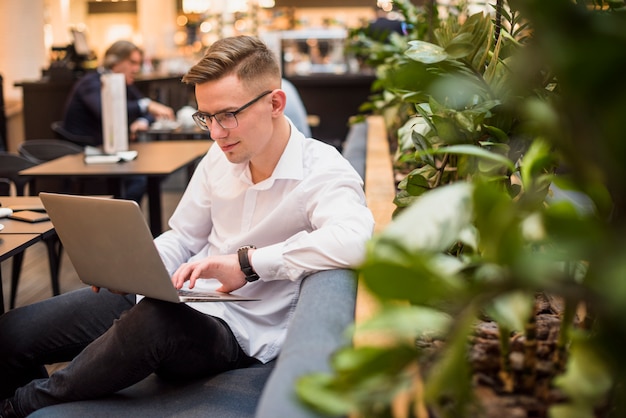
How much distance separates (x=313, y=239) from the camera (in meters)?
1.78

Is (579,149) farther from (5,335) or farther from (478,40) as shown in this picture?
(5,335)

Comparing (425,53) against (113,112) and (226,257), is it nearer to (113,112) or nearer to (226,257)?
(226,257)

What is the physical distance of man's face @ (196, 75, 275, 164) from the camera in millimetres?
2021

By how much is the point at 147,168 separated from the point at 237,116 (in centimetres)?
172

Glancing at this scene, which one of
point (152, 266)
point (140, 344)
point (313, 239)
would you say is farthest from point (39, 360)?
point (313, 239)

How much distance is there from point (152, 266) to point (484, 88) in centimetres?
88

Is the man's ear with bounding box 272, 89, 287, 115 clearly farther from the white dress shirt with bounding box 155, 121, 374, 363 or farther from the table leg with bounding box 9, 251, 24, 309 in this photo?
the table leg with bounding box 9, 251, 24, 309

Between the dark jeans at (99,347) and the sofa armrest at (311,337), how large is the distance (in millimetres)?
297

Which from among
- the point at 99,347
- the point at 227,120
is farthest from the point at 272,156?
the point at 99,347

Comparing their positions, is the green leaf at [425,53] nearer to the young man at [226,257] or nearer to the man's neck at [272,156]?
the young man at [226,257]

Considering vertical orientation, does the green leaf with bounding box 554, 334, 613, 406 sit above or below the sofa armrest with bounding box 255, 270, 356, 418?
above

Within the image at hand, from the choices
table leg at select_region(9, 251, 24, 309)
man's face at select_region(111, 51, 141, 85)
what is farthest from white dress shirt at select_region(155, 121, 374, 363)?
man's face at select_region(111, 51, 141, 85)

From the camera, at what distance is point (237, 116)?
6.64 feet

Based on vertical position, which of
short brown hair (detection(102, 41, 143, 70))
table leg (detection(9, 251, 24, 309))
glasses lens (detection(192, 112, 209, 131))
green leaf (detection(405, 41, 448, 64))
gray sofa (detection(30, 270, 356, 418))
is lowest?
table leg (detection(9, 251, 24, 309))
